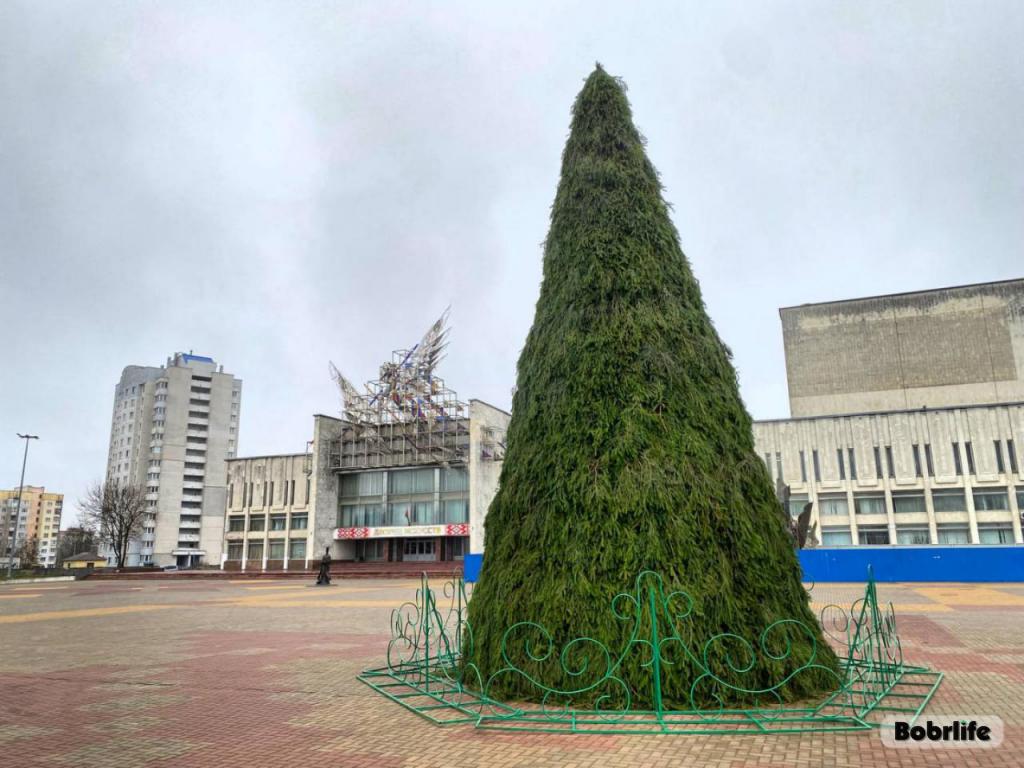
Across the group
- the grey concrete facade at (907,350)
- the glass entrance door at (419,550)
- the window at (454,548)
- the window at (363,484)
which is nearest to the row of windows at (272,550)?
the window at (363,484)

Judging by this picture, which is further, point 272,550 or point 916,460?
point 272,550

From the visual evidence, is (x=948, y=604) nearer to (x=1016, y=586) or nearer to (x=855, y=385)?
(x=1016, y=586)

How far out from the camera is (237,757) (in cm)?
591

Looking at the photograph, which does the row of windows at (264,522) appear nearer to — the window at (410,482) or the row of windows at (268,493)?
the row of windows at (268,493)

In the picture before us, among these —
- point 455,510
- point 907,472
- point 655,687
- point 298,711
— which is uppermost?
point 907,472

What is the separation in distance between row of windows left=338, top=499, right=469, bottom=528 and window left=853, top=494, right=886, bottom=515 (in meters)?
31.5

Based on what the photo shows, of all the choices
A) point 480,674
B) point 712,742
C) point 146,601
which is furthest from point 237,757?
point 146,601

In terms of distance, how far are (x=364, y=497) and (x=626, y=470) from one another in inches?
2545

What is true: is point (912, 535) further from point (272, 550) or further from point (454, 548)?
point (272, 550)

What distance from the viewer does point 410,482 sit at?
66.9 m

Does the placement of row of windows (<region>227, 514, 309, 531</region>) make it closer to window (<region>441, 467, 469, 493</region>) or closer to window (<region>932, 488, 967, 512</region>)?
window (<region>441, 467, 469, 493</region>)

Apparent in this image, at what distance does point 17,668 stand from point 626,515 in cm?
998

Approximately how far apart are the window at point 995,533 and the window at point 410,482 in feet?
143

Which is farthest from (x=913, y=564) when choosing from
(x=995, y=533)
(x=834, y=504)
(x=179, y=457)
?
(x=179, y=457)
